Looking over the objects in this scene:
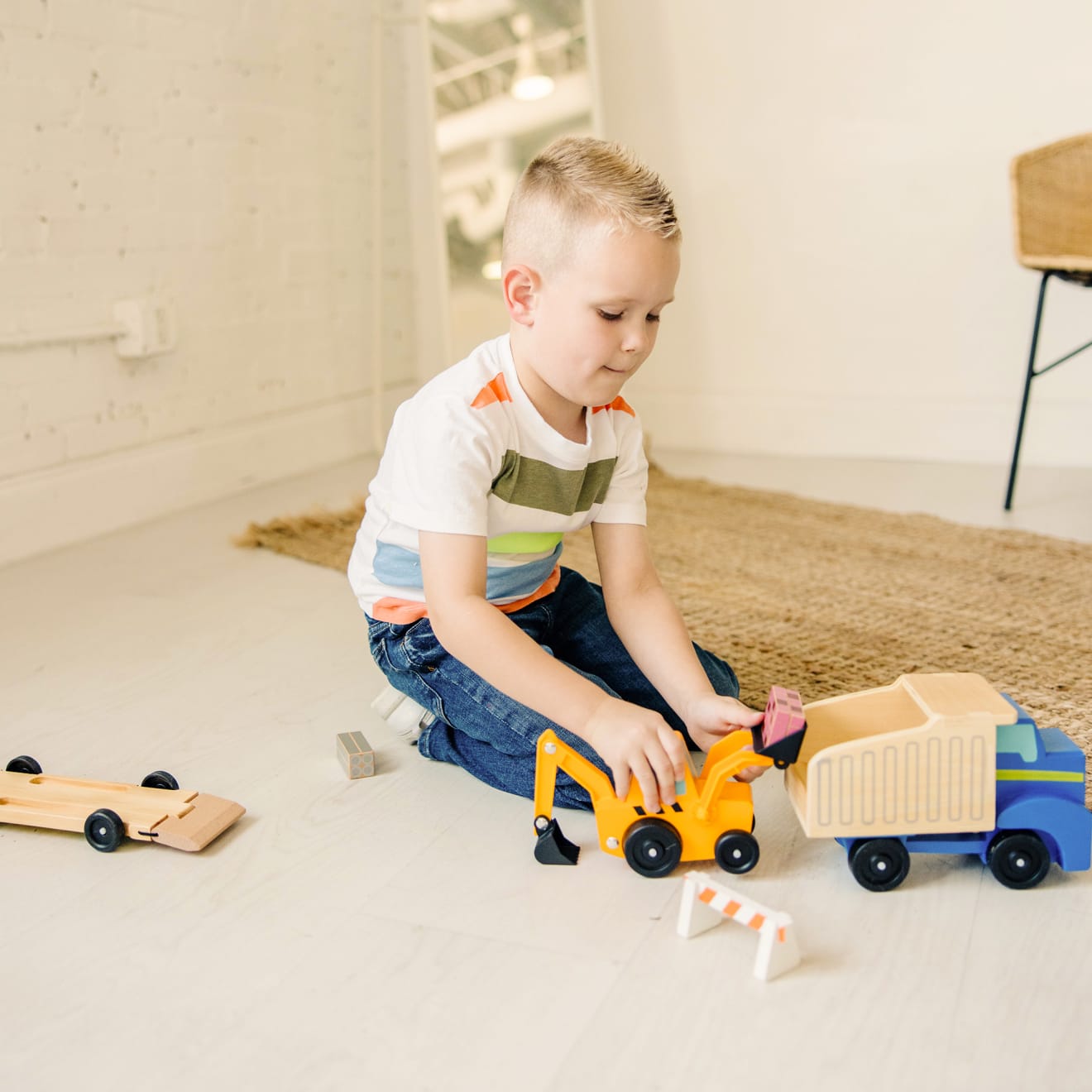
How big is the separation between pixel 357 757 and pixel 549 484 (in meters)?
0.34

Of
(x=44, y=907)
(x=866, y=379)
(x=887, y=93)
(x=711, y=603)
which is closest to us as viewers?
(x=44, y=907)

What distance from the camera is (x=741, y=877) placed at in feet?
3.22

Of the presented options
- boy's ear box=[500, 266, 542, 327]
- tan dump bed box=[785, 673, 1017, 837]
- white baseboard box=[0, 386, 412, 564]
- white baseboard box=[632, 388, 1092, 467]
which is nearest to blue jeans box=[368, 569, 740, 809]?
tan dump bed box=[785, 673, 1017, 837]

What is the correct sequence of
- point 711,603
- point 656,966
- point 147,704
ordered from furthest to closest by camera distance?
point 711,603 < point 147,704 < point 656,966

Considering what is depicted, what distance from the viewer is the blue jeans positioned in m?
1.12

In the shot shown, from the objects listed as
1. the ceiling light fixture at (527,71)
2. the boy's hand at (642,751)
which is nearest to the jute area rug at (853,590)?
the boy's hand at (642,751)

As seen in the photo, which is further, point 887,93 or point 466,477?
point 887,93

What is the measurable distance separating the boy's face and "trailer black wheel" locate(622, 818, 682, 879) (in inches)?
14.7

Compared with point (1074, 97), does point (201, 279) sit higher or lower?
lower

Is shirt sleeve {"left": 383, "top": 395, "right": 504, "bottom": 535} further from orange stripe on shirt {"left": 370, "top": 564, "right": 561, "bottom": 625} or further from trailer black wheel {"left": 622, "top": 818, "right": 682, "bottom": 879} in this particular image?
trailer black wheel {"left": 622, "top": 818, "right": 682, "bottom": 879}

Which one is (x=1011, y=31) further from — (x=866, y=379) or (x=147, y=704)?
(x=147, y=704)

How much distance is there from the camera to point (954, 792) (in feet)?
3.00

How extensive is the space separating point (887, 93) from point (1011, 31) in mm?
261

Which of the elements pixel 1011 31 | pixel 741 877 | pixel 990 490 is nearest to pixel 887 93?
pixel 1011 31
